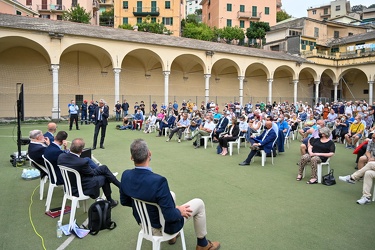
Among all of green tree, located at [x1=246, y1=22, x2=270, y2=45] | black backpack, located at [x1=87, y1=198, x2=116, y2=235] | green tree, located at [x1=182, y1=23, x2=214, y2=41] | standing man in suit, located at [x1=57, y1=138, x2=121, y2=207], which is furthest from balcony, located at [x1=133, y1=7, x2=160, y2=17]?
black backpack, located at [x1=87, y1=198, x2=116, y2=235]

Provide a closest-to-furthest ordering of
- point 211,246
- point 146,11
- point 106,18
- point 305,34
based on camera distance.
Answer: point 211,246
point 305,34
point 146,11
point 106,18

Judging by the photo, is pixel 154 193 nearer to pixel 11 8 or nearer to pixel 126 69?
pixel 126 69

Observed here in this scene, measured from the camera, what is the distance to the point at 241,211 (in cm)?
446

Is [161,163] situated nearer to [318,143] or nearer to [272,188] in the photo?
[272,188]

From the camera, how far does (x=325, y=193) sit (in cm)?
542

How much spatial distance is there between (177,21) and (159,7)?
362 centimetres

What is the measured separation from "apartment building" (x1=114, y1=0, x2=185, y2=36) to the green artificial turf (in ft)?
140

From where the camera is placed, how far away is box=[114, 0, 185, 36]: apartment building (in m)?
46.2

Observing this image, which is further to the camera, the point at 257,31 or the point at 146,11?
the point at 146,11

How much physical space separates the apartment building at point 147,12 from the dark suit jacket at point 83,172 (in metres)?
45.4

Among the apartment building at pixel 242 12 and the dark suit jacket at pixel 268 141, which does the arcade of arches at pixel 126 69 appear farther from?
the apartment building at pixel 242 12

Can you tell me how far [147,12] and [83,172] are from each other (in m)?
46.3

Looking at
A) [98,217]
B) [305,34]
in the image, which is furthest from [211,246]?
[305,34]

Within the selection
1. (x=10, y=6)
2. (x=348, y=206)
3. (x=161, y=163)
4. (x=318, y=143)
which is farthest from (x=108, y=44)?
(x=10, y=6)
